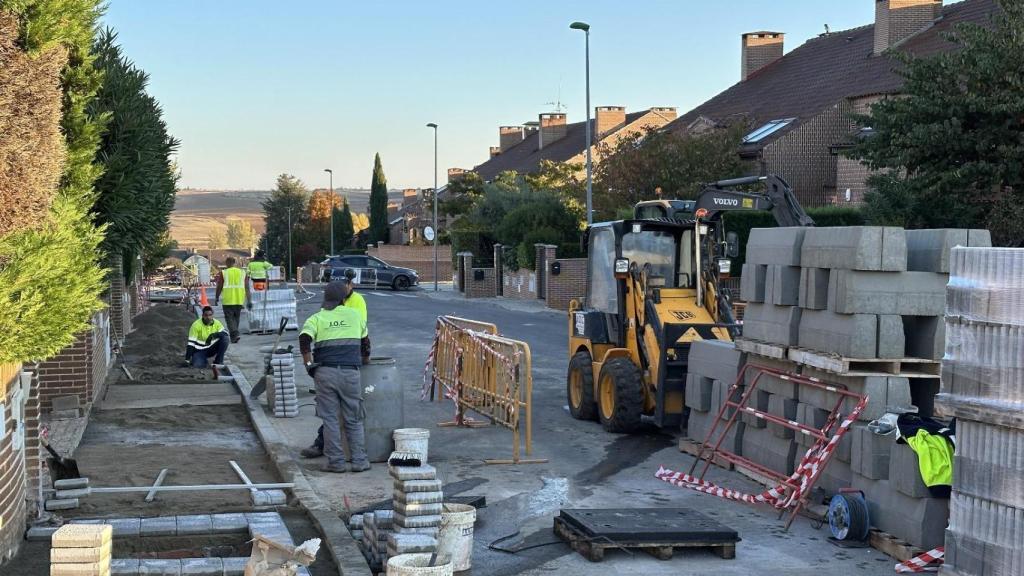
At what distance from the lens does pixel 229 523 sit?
29.0 feet

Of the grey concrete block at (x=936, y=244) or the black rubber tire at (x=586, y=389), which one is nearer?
the grey concrete block at (x=936, y=244)

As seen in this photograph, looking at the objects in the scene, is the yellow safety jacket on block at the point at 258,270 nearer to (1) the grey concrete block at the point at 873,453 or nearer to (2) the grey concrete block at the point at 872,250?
(2) the grey concrete block at the point at 872,250

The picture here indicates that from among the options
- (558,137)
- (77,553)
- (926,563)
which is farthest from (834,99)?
(558,137)

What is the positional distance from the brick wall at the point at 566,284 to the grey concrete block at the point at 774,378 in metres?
27.6

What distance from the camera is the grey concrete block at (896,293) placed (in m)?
9.73

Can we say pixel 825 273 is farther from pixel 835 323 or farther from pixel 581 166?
pixel 581 166

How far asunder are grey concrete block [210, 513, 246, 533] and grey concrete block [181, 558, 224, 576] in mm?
1063

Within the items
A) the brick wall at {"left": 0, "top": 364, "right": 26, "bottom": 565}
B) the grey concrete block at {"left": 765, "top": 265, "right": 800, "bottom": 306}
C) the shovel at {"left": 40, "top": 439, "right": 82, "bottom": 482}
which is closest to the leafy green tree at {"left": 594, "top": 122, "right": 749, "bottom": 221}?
the grey concrete block at {"left": 765, "top": 265, "right": 800, "bottom": 306}

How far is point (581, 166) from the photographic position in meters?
56.1

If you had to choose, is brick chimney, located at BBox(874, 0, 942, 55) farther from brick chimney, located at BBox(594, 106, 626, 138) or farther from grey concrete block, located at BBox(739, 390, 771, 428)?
grey concrete block, located at BBox(739, 390, 771, 428)

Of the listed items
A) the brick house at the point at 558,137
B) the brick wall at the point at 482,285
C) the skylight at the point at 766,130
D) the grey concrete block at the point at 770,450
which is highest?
the brick house at the point at 558,137


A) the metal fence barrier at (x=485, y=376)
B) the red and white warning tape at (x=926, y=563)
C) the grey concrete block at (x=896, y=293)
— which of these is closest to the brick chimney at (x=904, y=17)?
the metal fence barrier at (x=485, y=376)

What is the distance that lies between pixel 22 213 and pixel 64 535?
1764mm

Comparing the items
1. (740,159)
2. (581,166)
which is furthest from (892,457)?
(581,166)
